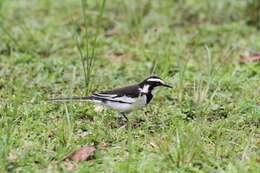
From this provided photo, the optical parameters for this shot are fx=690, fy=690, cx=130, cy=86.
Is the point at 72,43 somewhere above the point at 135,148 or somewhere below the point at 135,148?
above

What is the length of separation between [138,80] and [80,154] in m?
2.89

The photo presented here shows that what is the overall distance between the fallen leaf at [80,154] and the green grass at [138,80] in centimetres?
7

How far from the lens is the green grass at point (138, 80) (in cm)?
580

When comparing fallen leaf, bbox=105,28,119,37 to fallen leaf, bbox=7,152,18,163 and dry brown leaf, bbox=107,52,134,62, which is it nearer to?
dry brown leaf, bbox=107,52,134,62

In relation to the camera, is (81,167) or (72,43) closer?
(81,167)

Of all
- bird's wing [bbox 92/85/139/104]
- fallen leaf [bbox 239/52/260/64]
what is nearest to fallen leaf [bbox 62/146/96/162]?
bird's wing [bbox 92/85/139/104]

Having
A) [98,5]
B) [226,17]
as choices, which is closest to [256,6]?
[226,17]

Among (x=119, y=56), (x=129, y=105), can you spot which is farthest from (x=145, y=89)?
(x=119, y=56)

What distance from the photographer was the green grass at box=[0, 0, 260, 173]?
Answer: 580 cm

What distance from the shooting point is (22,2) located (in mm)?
11867

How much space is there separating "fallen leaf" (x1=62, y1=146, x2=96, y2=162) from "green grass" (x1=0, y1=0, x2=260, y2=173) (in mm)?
71

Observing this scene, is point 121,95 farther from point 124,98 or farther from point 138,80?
point 138,80

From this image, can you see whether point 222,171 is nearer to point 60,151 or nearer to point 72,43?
point 60,151

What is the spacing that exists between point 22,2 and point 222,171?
23.4ft
